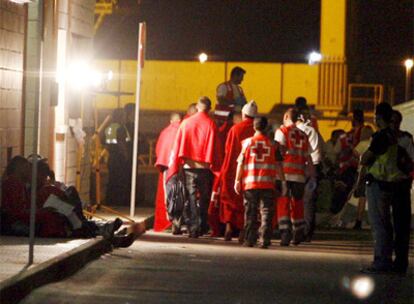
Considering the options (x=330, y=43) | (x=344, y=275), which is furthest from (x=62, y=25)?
(x=330, y=43)

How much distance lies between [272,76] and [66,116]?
3457 centimetres

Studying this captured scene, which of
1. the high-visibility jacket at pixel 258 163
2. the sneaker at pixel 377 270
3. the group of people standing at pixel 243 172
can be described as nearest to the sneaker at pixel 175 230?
the group of people standing at pixel 243 172

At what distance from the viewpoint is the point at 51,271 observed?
41.4 feet

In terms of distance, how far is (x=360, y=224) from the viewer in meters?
22.0

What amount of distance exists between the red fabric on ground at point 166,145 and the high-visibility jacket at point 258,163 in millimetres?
2829

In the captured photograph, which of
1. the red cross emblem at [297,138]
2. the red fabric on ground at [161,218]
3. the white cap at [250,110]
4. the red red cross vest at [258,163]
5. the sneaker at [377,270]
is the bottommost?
the sneaker at [377,270]

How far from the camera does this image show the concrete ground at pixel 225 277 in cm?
1200

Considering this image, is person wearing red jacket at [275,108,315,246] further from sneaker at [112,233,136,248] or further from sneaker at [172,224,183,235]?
sneaker at [112,233,136,248]

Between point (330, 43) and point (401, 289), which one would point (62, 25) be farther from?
point (330, 43)

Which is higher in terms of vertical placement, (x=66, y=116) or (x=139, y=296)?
(x=66, y=116)

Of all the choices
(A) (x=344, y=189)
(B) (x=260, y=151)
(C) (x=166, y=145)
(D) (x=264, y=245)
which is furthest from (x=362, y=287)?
(A) (x=344, y=189)

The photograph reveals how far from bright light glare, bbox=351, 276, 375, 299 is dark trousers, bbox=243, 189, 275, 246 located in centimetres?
326

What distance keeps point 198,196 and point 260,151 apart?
2014 millimetres

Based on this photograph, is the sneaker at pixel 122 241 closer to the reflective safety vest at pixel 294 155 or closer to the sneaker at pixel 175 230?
the sneaker at pixel 175 230
